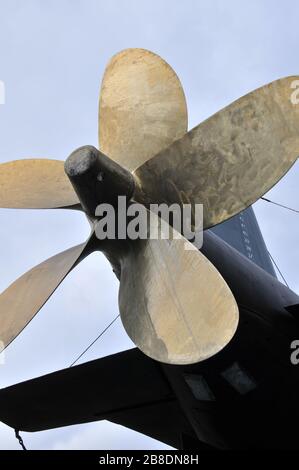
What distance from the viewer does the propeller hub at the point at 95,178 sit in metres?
4.86

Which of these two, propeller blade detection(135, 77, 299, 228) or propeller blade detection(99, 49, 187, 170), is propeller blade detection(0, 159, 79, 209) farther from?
propeller blade detection(135, 77, 299, 228)

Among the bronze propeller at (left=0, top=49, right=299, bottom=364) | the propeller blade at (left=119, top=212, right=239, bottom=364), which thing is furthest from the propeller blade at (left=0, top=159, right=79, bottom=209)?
the propeller blade at (left=119, top=212, right=239, bottom=364)

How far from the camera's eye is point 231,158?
5336 mm

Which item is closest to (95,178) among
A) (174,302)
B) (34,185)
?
(174,302)

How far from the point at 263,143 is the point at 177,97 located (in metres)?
1.09

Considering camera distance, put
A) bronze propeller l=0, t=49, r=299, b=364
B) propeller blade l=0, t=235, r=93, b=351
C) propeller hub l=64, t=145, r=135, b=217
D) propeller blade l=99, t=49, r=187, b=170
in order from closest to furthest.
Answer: bronze propeller l=0, t=49, r=299, b=364
propeller hub l=64, t=145, r=135, b=217
propeller blade l=0, t=235, r=93, b=351
propeller blade l=99, t=49, r=187, b=170

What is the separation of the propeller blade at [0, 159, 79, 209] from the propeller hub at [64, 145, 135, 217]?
66 cm

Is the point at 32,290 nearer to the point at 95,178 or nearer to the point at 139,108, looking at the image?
the point at 95,178

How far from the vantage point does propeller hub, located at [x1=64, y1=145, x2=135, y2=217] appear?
4859 millimetres

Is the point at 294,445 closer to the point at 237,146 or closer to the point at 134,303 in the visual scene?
the point at 134,303

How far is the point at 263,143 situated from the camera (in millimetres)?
5098

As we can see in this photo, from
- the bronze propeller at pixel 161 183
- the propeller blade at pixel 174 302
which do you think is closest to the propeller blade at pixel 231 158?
the bronze propeller at pixel 161 183

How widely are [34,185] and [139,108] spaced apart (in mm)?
1243

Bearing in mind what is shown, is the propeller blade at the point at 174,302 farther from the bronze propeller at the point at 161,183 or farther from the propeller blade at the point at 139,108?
the propeller blade at the point at 139,108
